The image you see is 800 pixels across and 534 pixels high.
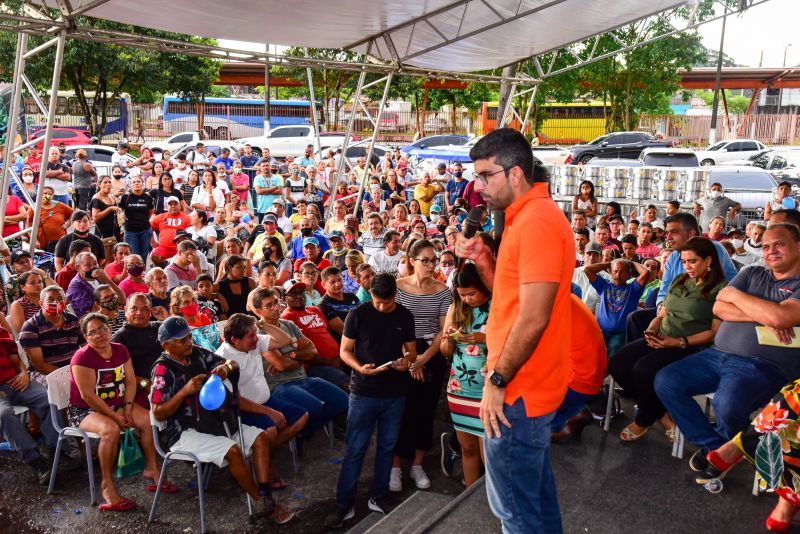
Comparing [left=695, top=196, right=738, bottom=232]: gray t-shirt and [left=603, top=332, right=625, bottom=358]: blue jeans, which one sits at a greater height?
[left=695, top=196, right=738, bottom=232]: gray t-shirt

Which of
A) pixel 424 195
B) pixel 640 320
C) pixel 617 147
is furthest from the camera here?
pixel 617 147

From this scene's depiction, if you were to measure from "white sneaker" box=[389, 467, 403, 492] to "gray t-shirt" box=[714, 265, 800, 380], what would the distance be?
235cm

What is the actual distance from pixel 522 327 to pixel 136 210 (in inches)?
341

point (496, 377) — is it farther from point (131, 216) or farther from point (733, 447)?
point (131, 216)

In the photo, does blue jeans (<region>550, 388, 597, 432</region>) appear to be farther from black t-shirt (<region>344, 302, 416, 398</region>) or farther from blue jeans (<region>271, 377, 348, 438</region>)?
blue jeans (<region>271, 377, 348, 438</region>)

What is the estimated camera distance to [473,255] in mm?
3115

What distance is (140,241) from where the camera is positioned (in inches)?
402

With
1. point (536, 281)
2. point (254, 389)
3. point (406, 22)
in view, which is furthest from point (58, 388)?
point (406, 22)

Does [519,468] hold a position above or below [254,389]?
above

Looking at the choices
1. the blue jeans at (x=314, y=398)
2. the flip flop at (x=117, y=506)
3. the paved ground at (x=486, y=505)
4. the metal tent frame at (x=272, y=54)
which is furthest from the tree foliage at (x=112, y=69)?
the flip flop at (x=117, y=506)

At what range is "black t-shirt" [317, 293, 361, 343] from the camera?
644 centimetres

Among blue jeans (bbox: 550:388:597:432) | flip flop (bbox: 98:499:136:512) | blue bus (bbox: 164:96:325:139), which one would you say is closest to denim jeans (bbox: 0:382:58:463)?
flip flop (bbox: 98:499:136:512)

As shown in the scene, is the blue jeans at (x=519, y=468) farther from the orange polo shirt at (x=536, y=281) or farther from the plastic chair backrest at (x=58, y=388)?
the plastic chair backrest at (x=58, y=388)

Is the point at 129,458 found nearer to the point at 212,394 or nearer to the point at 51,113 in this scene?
the point at 212,394
